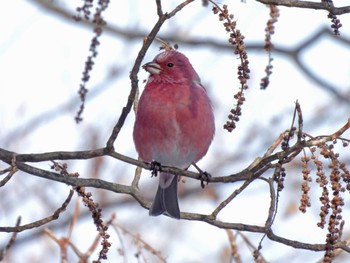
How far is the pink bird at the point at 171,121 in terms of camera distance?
563 centimetres

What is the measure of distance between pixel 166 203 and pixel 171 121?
694mm

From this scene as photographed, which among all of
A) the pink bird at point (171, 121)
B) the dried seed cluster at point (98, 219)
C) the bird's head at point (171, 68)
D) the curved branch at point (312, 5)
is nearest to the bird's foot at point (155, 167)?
the pink bird at point (171, 121)

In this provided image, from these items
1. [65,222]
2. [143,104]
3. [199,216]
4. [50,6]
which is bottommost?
[199,216]

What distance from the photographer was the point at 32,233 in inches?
481

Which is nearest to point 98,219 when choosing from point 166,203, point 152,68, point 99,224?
point 99,224

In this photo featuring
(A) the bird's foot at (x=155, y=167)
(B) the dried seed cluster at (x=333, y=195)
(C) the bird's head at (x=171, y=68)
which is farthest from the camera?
(C) the bird's head at (x=171, y=68)

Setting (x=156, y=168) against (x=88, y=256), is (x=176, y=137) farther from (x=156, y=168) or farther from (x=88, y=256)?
(x=88, y=256)

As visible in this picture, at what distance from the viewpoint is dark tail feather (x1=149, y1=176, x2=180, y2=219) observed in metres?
5.66

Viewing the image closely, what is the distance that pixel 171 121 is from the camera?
5594 millimetres

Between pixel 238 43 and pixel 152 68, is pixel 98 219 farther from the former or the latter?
pixel 152 68

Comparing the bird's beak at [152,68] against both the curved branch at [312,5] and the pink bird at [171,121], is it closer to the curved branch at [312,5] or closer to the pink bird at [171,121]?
the pink bird at [171,121]

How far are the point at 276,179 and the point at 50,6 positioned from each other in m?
7.82

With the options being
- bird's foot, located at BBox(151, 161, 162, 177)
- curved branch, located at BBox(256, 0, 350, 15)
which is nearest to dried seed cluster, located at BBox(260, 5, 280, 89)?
curved branch, located at BBox(256, 0, 350, 15)

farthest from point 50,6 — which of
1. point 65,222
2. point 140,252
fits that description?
point 140,252
